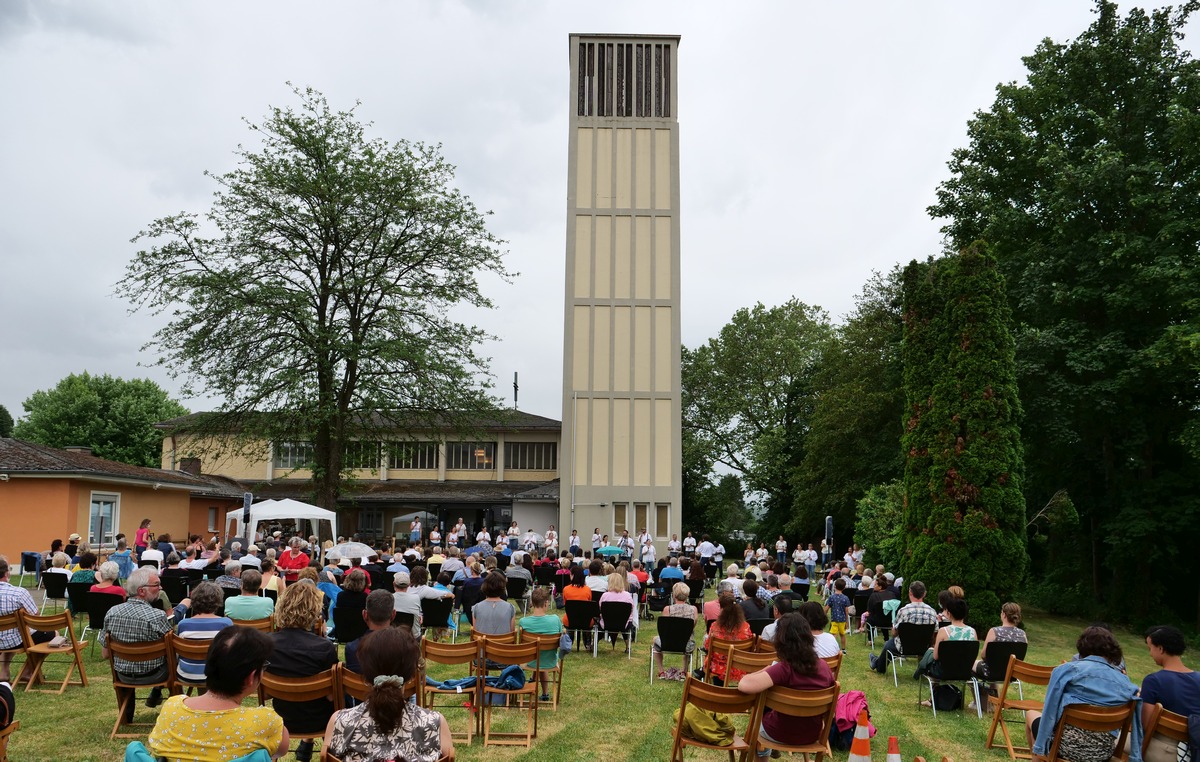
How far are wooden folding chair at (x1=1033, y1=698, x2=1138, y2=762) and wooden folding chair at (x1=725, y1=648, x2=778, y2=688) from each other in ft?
7.89

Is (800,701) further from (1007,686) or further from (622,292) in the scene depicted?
(622,292)

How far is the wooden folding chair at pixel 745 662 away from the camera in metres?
7.84

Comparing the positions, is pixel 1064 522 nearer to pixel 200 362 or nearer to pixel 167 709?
pixel 167 709

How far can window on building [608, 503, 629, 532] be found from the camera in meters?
33.3

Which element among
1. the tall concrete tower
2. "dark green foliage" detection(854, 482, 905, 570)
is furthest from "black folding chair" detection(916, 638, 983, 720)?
the tall concrete tower

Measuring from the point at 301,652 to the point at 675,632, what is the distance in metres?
5.12

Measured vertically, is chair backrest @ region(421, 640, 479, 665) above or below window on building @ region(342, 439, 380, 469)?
below

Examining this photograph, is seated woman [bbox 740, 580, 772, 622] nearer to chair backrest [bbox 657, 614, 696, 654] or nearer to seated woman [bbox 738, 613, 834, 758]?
chair backrest [bbox 657, 614, 696, 654]

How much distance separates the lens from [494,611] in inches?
369

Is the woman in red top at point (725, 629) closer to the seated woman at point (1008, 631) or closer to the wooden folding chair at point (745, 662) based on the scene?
the wooden folding chair at point (745, 662)

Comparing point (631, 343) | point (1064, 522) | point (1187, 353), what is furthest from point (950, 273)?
point (631, 343)

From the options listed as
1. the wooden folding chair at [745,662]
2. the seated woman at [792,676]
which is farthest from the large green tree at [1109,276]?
the seated woman at [792,676]

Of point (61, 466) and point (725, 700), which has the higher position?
point (61, 466)

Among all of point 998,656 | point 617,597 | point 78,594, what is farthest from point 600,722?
point 78,594
